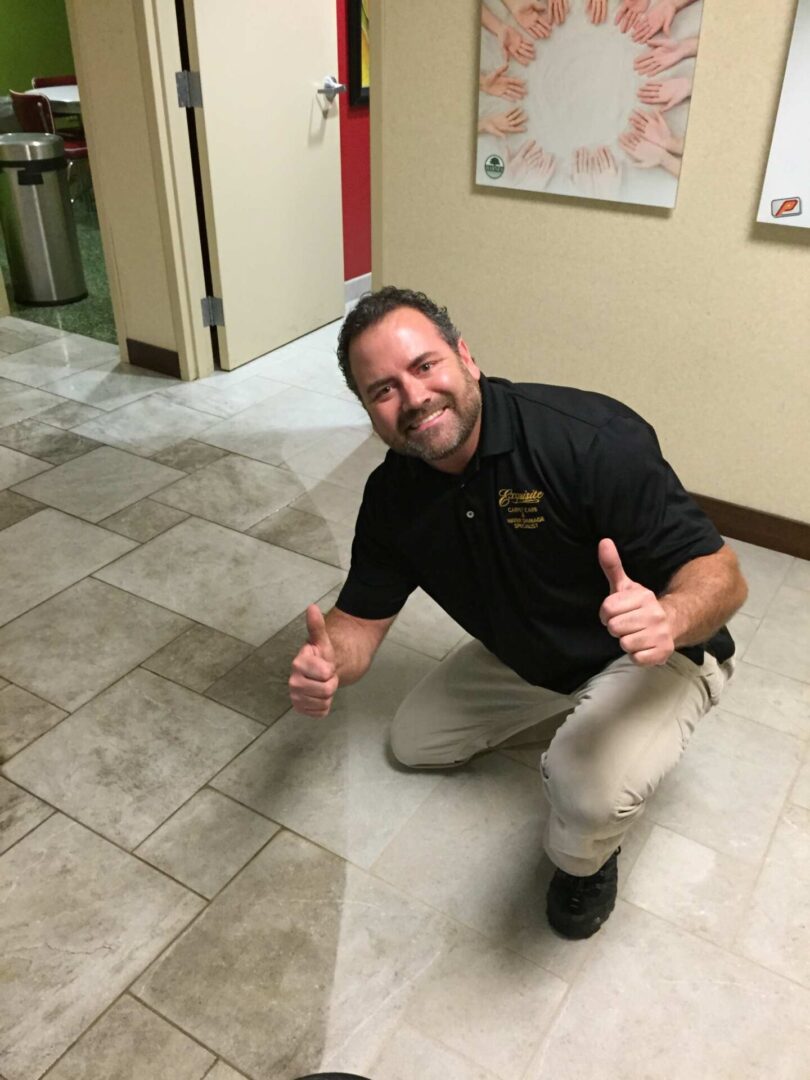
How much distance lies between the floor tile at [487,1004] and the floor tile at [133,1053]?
13.5 inches

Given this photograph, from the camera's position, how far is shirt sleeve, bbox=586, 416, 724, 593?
1362 mm

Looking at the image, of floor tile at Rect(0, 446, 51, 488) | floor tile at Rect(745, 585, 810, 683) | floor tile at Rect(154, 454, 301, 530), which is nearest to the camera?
floor tile at Rect(745, 585, 810, 683)

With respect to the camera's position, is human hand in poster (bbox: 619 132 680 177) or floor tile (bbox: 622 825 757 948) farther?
human hand in poster (bbox: 619 132 680 177)

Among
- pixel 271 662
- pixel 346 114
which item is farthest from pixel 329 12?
pixel 271 662

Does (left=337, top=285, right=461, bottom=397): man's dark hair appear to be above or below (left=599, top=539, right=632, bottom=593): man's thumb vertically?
above

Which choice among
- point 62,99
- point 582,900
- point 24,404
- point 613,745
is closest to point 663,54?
point 613,745

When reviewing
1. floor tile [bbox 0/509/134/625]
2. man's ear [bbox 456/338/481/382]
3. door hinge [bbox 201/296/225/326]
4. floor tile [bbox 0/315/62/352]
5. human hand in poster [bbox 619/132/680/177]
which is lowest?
floor tile [bbox 0/509/134/625]

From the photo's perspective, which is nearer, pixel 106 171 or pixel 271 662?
pixel 271 662

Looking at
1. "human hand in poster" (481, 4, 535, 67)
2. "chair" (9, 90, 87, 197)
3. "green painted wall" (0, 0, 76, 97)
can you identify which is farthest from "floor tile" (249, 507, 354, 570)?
"green painted wall" (0, 0, 76, 97)

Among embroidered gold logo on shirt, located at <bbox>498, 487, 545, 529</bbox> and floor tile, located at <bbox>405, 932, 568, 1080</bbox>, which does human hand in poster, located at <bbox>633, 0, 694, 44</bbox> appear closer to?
embroidered gold logo on shirt, located at <bbox>498, 487, 545, 529</bbox>

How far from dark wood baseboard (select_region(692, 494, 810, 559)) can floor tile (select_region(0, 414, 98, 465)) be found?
83.7 inches

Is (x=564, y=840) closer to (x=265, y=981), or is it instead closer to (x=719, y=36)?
(x=265, y=981)

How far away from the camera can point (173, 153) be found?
329 cm

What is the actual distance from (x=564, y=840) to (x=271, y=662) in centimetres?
95
